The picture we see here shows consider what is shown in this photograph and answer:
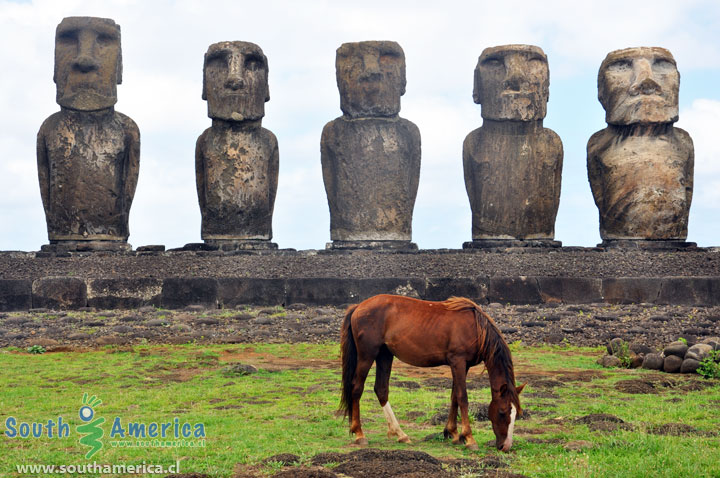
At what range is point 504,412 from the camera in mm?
6203

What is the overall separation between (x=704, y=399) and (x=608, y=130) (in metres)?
9.83

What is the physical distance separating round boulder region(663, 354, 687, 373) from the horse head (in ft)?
14.3

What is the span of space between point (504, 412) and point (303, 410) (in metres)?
2.25

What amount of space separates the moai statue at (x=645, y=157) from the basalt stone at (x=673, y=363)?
6.88m

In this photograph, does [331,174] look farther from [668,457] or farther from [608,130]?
[668,457]

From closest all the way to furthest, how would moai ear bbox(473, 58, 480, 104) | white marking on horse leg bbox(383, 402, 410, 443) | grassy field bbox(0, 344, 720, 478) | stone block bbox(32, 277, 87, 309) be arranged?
grassy field bbox(0, 344, 720, 478), white marking on horse leg bbox(383, 402, 410, 443), stone block bbox(32, 277, 87, 309), moai ear bbox(473, 58, 480, 104)

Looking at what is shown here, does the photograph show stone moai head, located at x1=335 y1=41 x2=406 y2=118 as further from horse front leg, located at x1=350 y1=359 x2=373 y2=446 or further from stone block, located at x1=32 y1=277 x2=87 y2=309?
horse front leg, located at x1=350 y1=359 x2=373 y2=446

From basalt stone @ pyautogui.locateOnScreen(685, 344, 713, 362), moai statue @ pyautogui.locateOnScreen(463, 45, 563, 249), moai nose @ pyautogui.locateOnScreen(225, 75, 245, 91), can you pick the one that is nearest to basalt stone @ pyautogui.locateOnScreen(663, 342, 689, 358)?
basalt stone @ pyautogui.locateOnScreen(685, 344, 713, 362)

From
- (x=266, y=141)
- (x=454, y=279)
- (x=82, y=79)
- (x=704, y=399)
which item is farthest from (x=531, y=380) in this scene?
(x=82, y=79)

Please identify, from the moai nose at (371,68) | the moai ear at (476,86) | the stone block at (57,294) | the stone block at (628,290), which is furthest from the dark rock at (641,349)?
the stone block at (57,294)

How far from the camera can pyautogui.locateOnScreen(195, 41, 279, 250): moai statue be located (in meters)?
16.3

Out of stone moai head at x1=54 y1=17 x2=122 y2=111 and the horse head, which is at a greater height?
stone moai head at x1=54 y1=17 x2=122 y2=111

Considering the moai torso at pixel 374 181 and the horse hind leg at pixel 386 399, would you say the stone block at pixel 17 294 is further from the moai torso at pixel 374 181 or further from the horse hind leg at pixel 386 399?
the horse hind leg at pixel 386 399

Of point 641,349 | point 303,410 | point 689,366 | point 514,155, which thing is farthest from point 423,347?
point 514,155
